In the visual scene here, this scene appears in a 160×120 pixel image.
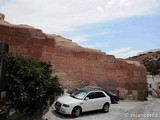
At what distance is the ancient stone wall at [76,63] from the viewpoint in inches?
727

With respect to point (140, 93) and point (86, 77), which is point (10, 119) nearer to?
point (86, 77)

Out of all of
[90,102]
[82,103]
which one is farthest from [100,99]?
[82,103]

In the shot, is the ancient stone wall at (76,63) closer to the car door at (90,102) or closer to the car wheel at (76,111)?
the car door at (90,102)

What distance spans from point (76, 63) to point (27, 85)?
10.6 m

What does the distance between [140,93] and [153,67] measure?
3354 cm

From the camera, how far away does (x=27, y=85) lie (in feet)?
39.2

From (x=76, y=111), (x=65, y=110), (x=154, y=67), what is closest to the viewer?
(x=65, y=110)

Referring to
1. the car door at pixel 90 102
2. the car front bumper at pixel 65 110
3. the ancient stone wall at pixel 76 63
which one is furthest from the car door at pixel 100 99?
the ancient stone wall at pixel 76 63

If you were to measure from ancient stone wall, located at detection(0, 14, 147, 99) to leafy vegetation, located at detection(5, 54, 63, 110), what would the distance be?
5.61 m

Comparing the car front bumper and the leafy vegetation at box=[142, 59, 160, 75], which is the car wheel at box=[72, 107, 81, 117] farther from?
the leafy vegetation at box=[142, 59, 160, 75]

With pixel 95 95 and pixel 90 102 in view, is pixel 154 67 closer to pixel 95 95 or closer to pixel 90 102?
pixel 95 95

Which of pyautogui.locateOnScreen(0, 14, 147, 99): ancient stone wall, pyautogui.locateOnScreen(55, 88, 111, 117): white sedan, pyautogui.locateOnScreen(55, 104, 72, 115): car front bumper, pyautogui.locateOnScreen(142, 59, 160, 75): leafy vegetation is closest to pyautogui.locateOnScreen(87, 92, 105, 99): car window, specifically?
pyautogui.locateOnScreen(55, 88, 111, 117): white sedan

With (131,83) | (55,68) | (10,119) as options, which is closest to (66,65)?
(55,68)

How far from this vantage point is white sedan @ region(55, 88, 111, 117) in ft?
46.2
